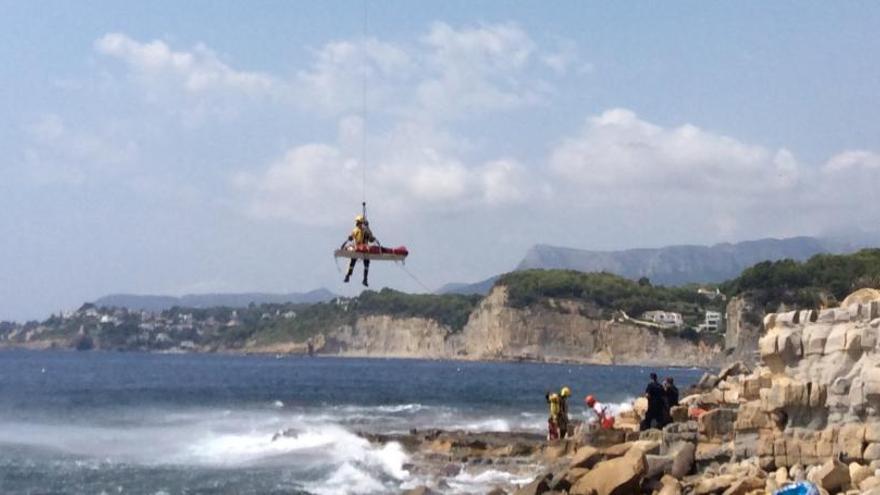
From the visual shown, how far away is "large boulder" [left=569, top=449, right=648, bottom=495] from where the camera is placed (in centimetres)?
1681

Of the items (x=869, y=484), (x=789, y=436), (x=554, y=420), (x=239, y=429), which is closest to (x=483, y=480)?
(x=554, y=420)

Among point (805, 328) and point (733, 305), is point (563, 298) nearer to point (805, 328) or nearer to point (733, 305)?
point (733, 305)

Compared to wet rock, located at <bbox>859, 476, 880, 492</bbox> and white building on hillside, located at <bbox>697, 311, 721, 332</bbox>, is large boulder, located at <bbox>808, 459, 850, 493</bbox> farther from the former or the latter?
white building on hillside, located at <bbox>697, 311, 721, 332</bbox>

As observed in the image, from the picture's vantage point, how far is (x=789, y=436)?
55.5ft

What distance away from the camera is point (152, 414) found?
52.4 meters

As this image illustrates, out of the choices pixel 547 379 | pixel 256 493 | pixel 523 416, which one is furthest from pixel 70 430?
pixel 547 379

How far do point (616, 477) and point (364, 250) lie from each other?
728 cm

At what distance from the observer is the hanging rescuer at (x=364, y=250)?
22219 mm

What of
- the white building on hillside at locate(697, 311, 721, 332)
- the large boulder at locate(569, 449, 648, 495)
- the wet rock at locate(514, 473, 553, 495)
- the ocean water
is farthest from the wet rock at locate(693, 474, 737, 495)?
the white building on hillside at locate(697, 311, 721, 332)

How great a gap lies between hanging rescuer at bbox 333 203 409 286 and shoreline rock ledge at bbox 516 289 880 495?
5741mm

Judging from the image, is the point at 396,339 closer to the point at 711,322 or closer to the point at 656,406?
the point at 711,322

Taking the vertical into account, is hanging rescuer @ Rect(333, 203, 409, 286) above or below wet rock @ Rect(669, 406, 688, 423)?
above

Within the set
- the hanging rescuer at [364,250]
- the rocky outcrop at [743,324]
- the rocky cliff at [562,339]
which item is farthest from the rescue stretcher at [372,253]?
the rocky cliff at [562,339]

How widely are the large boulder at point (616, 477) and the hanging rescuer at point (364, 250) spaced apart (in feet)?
21.9
